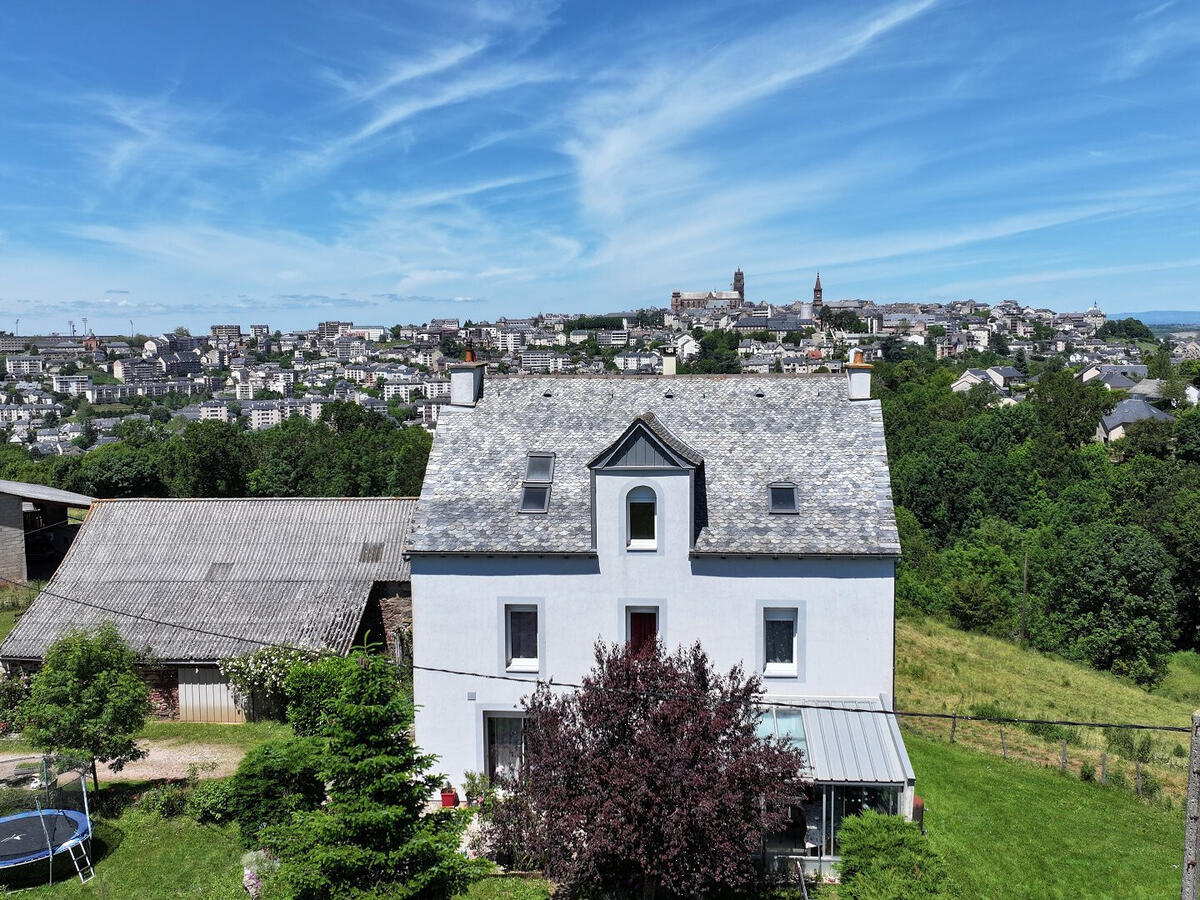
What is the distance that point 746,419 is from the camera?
78.1 ft

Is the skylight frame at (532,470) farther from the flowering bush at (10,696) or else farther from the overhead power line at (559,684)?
the flowering bush at (10,696)

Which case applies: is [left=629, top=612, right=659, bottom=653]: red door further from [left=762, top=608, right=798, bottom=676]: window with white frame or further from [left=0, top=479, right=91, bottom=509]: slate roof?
[left=0, top=479, right=91, bottom=509]: slate roof

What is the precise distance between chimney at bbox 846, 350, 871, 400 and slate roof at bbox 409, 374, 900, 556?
334 mm

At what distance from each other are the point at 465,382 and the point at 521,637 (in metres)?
7.70

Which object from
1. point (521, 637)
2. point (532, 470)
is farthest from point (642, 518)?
point (521, 637)

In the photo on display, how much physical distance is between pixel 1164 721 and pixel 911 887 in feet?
92.2

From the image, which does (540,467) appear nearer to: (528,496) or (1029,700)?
(528,496)

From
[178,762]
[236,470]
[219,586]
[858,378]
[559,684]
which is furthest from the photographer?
[236,470]

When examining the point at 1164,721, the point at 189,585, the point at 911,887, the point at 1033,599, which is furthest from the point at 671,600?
the point at 1033,599

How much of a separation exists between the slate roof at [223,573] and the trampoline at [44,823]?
301 inches

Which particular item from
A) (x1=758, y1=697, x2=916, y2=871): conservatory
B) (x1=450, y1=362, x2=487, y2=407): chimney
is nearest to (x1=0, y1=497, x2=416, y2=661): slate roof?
(x1=450, y1=362, x2=487, y2=407): chimney

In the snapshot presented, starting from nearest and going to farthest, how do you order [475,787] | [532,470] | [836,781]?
[836,781] < [475,787] < [532,470]

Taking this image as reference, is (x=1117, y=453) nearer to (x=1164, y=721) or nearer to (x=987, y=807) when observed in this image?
(x=1164, y=721)

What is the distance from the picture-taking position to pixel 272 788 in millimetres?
19875
